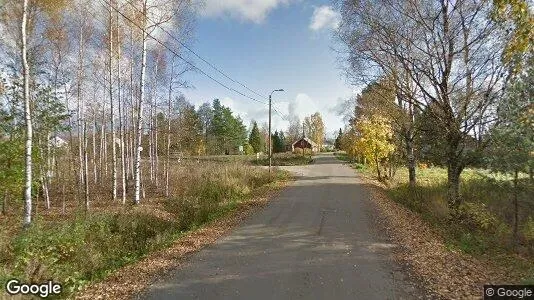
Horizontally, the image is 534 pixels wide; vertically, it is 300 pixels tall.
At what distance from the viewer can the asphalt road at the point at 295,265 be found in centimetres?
592

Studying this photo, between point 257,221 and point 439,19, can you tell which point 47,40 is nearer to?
point 257,221

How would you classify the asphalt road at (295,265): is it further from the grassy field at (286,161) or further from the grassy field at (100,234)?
the grassy field at (286,161)

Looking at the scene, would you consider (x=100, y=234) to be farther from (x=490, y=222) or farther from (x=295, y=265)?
(x=490, y=222)

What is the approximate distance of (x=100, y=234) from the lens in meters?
10.5

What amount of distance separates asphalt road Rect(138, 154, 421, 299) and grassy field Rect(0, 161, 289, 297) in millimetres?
2069

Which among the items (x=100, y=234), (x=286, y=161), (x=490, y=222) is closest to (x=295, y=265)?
(x=100, y=234)

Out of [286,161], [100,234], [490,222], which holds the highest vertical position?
[286,161]

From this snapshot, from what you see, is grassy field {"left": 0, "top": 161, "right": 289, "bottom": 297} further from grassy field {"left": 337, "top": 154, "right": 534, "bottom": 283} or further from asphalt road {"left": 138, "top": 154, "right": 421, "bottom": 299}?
grassy field {"left": 337, "top": 154, "right": 534, "bottom": 283}

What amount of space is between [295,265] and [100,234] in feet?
22.5

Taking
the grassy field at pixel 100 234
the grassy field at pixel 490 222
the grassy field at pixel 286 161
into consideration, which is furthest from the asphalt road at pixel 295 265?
the grassy field at pixel 286 161

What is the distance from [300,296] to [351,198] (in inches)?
462

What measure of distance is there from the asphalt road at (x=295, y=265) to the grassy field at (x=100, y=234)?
6.79ft

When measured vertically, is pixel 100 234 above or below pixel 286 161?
below

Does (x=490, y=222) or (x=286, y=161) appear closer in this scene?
(x=490, y=222)
